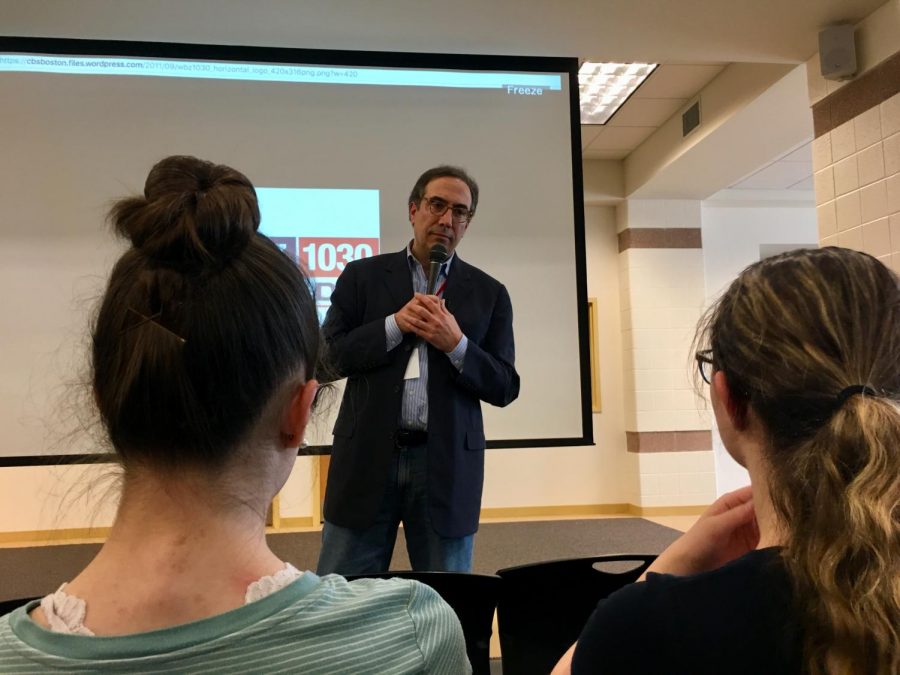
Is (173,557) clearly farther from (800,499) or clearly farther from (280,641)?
(800,499)

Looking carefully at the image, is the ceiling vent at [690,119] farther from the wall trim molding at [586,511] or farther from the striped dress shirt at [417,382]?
the striped dress shirt at [417,382]

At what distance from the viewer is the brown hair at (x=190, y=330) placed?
0.58m

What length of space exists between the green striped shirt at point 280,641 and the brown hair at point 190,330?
0.47 ft

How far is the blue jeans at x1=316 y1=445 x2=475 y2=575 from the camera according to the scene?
1.69m

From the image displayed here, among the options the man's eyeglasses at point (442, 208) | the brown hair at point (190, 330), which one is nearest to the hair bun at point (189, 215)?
the brown hair at point (190, 330)

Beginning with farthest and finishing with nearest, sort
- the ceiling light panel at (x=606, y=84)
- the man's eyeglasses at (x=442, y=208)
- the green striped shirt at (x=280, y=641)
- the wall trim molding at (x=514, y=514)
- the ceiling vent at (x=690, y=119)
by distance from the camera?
the wall trim molding at (x=514, y=514), the ceiling vent at (x=690, y=119), the ceiling light panel at (x=606, y=84), the man's eyeglasses at (x=442, y=208), the green striped shirt at (x=280, y=641)

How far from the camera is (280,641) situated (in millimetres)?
529

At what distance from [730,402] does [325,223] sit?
6.31 ft

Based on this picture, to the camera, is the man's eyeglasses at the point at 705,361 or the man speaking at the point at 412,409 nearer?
the man's eyeglasses at the point at 705,361

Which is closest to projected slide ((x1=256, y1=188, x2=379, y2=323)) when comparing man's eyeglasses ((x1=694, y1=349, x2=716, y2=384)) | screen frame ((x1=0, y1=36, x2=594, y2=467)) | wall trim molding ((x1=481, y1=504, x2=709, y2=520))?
screen frame ((x1=0, y1=36, x2=594, y2=467))

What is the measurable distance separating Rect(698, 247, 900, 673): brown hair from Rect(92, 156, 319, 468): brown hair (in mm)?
504

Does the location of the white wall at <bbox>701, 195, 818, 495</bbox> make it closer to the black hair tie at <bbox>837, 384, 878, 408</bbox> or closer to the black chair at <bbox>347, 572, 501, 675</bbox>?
the black chair at <bbox>347, 572, 501, 675</bbox>

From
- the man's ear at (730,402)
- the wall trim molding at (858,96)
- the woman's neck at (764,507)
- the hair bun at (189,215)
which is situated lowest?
the woman's neck at (764,507)

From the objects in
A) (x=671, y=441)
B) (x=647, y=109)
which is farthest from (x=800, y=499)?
(x=671, y=441)
